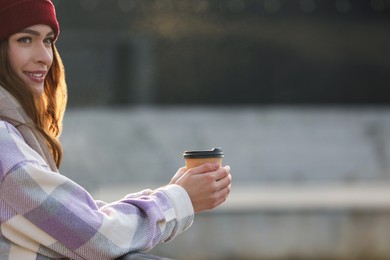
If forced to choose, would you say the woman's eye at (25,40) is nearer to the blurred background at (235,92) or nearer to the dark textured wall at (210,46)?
the blurred background at (235,92)

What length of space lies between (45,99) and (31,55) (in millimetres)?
138

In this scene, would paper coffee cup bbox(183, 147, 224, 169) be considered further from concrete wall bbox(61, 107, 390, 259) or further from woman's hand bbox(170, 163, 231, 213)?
concrete wall bbox(61, 107, 390, 259)

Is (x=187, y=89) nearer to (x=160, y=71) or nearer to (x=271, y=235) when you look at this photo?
(x=160, y=71)

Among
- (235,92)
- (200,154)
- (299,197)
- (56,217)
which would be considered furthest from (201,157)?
(235,92)

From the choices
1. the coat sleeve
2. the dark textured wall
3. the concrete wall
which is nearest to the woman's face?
the coat sleeve

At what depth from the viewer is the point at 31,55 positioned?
1.68 metres

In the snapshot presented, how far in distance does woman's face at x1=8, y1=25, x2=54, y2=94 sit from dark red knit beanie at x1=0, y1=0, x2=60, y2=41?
11mm

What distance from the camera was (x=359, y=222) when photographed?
617 centimetres

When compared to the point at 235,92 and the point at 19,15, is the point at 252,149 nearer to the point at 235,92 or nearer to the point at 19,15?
the point at 235,92

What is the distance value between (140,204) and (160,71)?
9.67m

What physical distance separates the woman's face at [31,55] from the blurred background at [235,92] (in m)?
5.65

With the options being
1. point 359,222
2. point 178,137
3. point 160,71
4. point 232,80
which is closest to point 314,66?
point 232,80

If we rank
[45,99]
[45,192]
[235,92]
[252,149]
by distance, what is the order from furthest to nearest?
[235,92] → [252,149] → [45,99] → [45,192]

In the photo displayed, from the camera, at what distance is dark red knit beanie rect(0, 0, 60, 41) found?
65.4 inches
